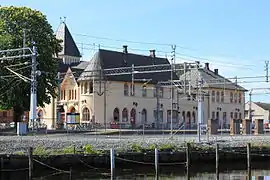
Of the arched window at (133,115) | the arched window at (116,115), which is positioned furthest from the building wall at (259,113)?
the arched window at (116,115)

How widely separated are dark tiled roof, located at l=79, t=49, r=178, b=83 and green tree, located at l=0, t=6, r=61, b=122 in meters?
15.7

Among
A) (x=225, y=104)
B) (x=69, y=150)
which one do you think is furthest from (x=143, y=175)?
(x=225, y=104)

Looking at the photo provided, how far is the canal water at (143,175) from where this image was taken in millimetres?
27250

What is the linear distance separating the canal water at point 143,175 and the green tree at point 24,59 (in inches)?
1119

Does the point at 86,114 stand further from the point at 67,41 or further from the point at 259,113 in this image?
the point at 259,113

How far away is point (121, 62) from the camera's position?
8462 cm

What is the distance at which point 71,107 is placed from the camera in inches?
3155

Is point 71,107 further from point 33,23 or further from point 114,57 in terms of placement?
point 33,23

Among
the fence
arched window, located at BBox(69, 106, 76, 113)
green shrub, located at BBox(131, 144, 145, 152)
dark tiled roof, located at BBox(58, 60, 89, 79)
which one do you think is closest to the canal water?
the fence

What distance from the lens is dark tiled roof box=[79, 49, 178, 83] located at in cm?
7969

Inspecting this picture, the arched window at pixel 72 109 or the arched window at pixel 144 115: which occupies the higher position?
the arched window at pixel 72 109

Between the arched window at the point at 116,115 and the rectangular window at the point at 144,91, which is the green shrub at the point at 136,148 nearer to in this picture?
the arched window at the point at 116,115

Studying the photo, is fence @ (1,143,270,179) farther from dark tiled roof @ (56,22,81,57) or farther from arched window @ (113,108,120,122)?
dark tiled roof @ (56,22,81,57)

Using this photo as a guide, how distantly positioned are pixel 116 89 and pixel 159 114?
32.5 ft
